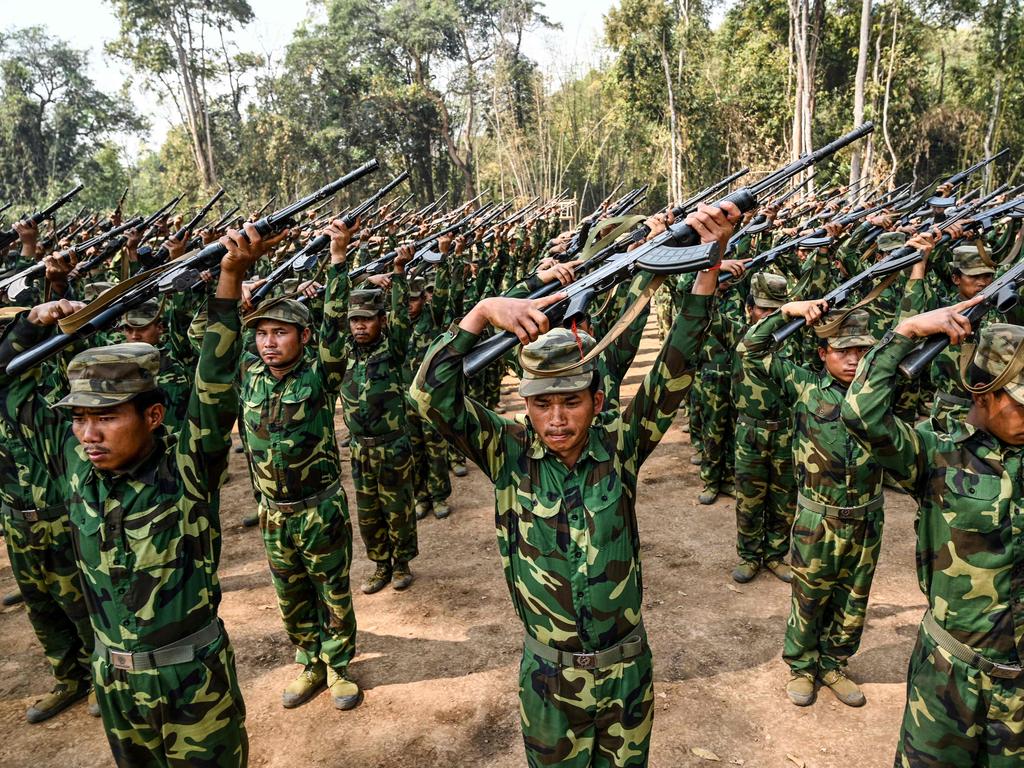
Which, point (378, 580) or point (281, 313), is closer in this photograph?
point (281, 313)

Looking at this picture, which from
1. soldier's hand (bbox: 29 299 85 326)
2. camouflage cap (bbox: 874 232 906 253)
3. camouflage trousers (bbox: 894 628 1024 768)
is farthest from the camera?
camouflage cap (bbox: 874 232 906 253)

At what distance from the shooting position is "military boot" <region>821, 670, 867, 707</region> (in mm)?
4359

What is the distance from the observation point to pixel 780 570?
6.02m

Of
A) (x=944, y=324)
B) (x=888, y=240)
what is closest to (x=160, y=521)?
(x=944, y=324)

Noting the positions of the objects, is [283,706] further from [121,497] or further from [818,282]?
[818,282]

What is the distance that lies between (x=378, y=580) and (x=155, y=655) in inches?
134

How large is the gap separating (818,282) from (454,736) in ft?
20.9

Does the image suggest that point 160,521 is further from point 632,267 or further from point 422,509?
point 422,509

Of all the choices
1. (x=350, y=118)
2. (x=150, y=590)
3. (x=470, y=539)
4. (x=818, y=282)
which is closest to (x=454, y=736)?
(x=150, y=590)

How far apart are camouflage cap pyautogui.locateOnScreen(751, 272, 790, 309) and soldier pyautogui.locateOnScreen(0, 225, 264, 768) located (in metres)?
4.90

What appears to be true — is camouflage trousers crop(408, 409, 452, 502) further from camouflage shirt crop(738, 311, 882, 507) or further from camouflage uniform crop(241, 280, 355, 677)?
camouflage shirt crop(738, 311, 882, 507)

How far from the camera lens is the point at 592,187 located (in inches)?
1528

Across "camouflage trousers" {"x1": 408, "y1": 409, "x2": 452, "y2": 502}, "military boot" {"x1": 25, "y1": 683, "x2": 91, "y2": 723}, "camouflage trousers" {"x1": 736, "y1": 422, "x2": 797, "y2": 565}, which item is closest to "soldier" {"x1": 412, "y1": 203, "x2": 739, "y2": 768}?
"camouflage trousers" {"x1": 736, "y1": 422, "x2": 797, "y2": 565}

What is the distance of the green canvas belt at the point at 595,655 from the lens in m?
2.73
